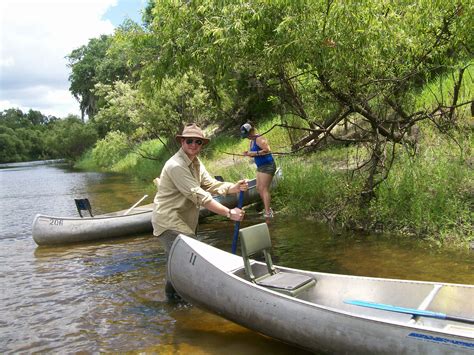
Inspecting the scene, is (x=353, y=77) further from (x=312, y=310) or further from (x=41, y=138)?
(x=41, y=138)

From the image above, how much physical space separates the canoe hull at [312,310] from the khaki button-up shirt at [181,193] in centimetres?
40

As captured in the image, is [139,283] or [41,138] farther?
[41,138]

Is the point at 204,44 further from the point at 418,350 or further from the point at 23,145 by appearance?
the point at 23,145

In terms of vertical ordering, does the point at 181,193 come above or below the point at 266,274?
above

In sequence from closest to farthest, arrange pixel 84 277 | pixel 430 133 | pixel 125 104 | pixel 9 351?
pixel 9 351
pixel 84 277
pixel 430 133
pixel 125 104

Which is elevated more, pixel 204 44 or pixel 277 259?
pixel 204 44

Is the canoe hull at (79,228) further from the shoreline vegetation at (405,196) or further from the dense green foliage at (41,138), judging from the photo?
the dense green foliage at (41,138)

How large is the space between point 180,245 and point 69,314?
2.11 meters

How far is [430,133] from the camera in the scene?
9.89m

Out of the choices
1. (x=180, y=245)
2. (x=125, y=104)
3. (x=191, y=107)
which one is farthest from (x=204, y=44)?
(x=125, y=104)

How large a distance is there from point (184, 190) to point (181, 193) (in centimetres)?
24

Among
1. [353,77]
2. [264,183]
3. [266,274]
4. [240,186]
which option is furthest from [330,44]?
[264,183]

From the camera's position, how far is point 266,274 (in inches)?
206

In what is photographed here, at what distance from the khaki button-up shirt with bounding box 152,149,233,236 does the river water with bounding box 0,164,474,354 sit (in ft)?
3.84
